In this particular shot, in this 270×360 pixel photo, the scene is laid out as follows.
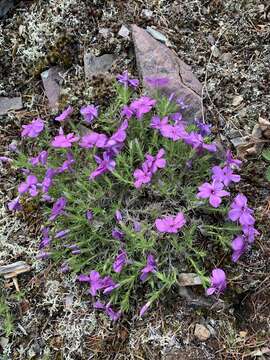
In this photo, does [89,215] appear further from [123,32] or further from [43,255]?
[123,32]

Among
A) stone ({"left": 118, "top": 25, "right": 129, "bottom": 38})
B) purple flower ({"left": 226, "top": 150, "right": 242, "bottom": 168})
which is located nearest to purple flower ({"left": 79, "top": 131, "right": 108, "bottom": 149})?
purple flower ({"left": 226, "top": 150, "right": 242, "bottom": 168})

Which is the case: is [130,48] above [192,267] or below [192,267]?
above

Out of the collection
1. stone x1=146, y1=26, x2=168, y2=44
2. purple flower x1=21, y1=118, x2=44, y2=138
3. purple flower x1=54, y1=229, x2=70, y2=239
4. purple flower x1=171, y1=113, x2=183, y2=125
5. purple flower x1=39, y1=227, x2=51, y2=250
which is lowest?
purple flower x1=39, y1=227, x2=51, y2=250

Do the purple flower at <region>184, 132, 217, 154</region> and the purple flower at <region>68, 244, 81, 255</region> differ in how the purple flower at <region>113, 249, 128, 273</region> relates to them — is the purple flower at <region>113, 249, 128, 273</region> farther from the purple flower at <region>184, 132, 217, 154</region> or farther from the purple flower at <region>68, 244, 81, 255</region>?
the purple flower at <region>184, 132, 217, 154</region>

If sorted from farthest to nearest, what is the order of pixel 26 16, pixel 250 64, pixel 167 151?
pixel 26 16, pixel 250 64, pixel 167 151

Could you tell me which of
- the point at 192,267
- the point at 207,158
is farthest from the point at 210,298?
the point at 207,158

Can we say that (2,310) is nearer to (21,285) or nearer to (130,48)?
(21,285)

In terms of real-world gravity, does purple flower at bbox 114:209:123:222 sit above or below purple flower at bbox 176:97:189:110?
below
